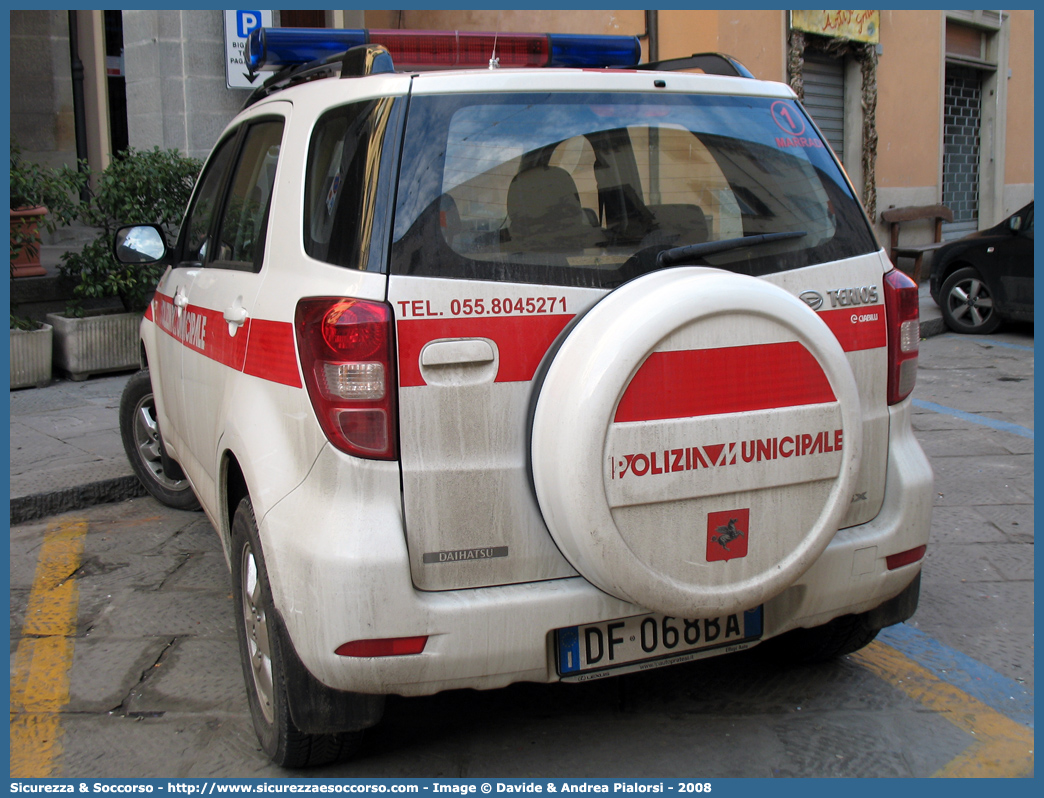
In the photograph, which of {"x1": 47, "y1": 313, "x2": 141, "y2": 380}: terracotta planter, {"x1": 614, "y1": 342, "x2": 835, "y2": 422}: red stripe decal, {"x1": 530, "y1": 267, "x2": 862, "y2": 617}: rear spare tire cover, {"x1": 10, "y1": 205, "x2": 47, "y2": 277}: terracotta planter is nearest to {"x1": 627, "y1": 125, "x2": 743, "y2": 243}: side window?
{"x1": 530, "y1": 267, "x2": 862, "y2": 617}: rear spare tire cover

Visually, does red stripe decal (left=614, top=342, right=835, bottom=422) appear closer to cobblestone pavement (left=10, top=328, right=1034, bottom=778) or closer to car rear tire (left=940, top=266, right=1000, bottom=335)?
cobblestone pavement (left=10, top=328, right=1034, bottom=778)

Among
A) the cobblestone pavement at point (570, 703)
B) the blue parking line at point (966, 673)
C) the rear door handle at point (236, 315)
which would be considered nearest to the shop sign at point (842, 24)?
the cobblestone pavement at point (570, 703)

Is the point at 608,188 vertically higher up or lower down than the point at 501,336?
higher up

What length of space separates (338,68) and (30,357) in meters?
5.48

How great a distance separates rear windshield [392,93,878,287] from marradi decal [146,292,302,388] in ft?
1.30

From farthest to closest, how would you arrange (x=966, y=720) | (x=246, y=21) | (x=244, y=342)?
(x=246, y=21) → (x=966, y=720) → (x=244, y=342)

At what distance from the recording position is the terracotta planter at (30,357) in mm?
7254

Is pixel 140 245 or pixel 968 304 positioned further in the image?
pixel 968 304

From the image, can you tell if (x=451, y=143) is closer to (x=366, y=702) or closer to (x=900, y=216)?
(x=366, y=702)

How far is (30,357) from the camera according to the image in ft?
24.0

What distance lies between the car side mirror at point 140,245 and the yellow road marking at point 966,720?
121 inches

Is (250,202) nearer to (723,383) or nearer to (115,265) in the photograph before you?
(723,383)

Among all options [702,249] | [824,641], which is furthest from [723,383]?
[824,641]

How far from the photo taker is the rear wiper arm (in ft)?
8.02
